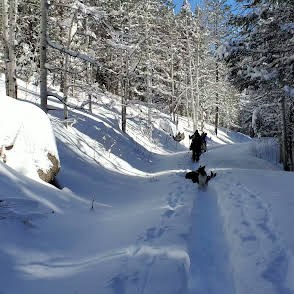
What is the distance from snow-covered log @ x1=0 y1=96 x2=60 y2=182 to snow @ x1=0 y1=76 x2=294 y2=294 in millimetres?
242

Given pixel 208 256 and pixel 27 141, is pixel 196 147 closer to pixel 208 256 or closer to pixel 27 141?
pixel 27 141

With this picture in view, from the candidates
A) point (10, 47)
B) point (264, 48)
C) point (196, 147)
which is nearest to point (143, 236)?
point (10, 47)

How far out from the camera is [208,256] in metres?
5.59

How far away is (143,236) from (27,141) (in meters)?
4.43

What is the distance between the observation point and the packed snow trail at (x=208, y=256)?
460 cm

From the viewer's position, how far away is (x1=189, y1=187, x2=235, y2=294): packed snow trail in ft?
15.1

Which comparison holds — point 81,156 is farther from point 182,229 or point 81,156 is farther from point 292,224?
point 292,224

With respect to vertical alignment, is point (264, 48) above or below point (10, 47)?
above

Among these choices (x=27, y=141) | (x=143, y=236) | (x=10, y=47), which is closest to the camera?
(x=143, y=236)

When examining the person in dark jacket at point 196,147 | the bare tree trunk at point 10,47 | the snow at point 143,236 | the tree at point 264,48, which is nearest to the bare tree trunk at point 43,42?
the snow at point 143,236

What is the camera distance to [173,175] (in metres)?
15.3

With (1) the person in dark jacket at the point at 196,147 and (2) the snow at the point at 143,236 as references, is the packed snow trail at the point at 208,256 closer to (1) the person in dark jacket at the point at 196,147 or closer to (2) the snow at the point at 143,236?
(2) the snow at the point at 143,236

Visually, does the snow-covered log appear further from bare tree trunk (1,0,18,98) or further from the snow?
bare tree trunk (1,0,18,98)

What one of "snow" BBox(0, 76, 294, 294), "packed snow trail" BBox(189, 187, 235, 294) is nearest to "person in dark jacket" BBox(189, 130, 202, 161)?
"snow" BBox(0, 76, 294, 294)
